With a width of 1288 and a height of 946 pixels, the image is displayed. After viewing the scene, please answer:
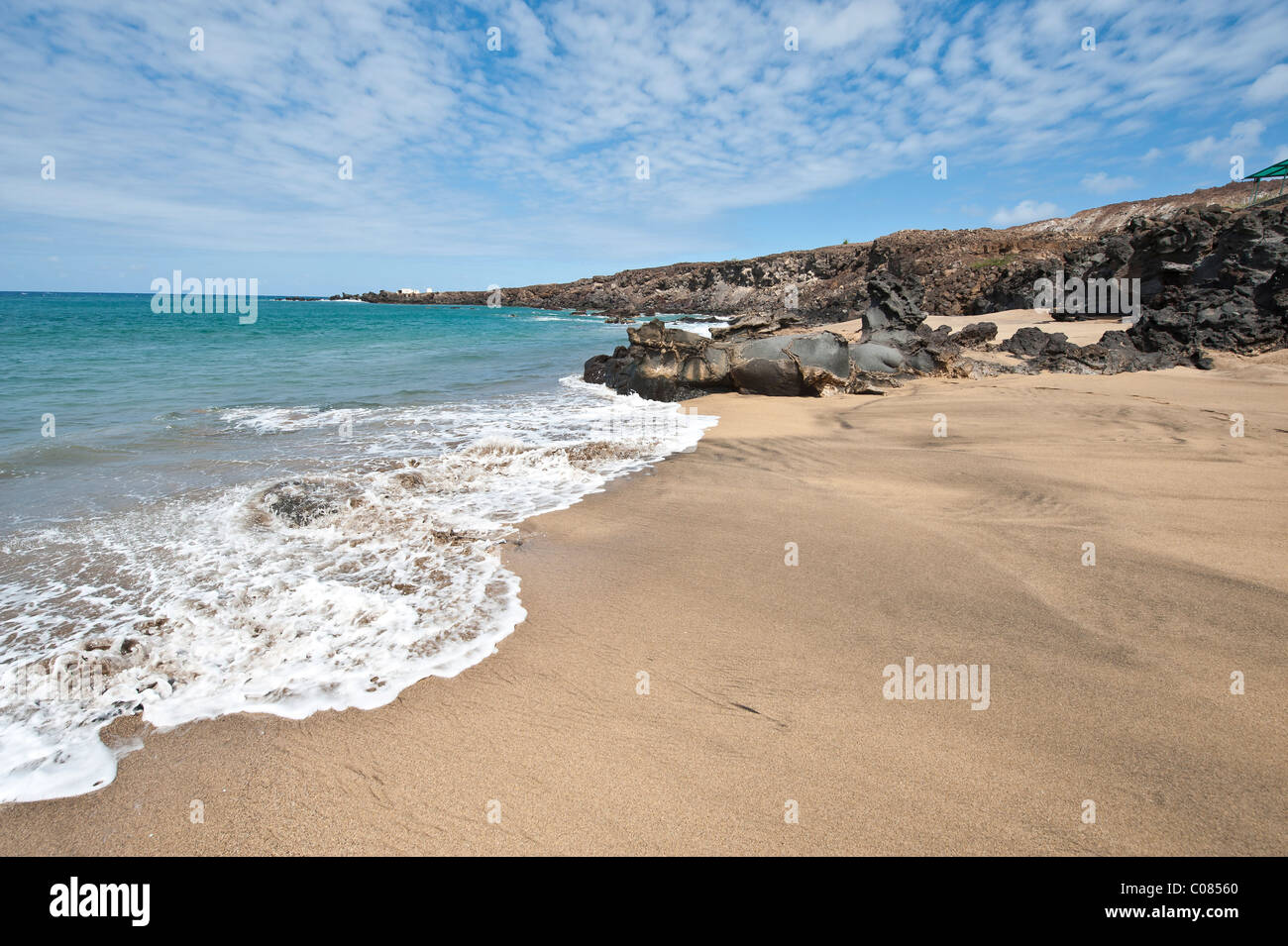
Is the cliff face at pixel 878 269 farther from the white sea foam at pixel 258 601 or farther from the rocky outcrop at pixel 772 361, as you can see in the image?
the white sea foam at pixel 258 601

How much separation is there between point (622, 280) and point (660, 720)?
84220 mm

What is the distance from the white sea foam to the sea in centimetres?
2

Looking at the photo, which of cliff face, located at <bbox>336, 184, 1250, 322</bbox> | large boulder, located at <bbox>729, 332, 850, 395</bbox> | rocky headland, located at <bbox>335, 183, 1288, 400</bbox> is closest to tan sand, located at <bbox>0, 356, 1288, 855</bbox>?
large boulder, located at <bbox>729, 332, 850, 395</bbox>

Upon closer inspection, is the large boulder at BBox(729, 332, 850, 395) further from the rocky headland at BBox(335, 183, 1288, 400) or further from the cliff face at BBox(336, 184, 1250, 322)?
the cliff face at BBox(336, 184, 1250, 322)

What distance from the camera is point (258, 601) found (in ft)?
12.3

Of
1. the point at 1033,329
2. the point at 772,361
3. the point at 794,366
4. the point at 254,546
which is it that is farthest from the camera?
the point at 1033,329

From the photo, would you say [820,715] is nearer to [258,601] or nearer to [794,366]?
[258,601]

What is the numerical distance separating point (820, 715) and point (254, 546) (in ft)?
14.3

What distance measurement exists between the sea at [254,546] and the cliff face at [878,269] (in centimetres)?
1879

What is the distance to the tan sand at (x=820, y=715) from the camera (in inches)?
81.2

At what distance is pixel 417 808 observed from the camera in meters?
2.17

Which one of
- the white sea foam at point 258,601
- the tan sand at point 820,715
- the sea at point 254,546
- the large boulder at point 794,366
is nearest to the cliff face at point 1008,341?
the large boulder at point 794,366

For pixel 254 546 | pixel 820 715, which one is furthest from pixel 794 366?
pixel 820 715

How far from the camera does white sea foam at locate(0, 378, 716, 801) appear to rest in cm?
280
